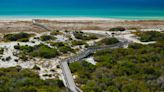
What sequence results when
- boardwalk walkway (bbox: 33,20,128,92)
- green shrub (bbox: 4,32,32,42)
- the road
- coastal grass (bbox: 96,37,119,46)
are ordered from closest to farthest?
1. the road
2. boardwalk walkway (bbox: 33,20,128,92)
3. coastal grass (bbox: 96,37,119,46)
4. green shrub (bbox: 4,32,32,42)

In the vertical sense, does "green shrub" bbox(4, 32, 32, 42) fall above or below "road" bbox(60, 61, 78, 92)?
above

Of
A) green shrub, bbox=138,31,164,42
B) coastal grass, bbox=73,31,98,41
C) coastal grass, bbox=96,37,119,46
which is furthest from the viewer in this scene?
coastal grass, bbox=73,31,98,41

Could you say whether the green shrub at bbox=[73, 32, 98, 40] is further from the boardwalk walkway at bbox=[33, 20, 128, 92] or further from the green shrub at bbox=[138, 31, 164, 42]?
the green shrub at bbox=[138, 31, 164, 42]

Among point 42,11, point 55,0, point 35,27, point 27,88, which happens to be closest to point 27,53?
point 27,88

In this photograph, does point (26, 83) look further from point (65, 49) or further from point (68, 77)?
point (65, 49)

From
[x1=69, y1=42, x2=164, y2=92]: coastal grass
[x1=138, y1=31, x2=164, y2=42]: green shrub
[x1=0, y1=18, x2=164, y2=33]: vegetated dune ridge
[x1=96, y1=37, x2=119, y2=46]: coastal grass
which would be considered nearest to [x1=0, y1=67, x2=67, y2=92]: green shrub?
[x1=69, y1=42, x2=164, y2=92]: coastal grass

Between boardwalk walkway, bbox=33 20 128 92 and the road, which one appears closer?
the road

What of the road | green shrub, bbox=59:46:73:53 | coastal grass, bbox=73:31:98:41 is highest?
coastal grass, bbox=73:31:98:41

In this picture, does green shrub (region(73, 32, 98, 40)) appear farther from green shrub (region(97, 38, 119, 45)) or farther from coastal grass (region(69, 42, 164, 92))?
coastal grass (region(69, 42, 164, 92))

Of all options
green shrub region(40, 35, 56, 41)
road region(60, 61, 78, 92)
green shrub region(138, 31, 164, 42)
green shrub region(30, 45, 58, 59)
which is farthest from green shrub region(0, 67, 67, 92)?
green shrub region(138, 31, 164, 42)

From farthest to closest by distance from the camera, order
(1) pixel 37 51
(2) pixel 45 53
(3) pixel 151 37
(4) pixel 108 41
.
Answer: (3) pixel 151 37 → (4) pixel 108 41 → (1) pixel 37 51 → (2) pixel 45 53

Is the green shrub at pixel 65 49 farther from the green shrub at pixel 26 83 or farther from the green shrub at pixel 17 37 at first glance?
the green shrub at pixel 26 83

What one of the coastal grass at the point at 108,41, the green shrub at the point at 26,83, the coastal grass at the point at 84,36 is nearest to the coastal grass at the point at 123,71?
the green shrub at the point at 26,83

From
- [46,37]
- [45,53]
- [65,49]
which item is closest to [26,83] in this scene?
[45,53]
